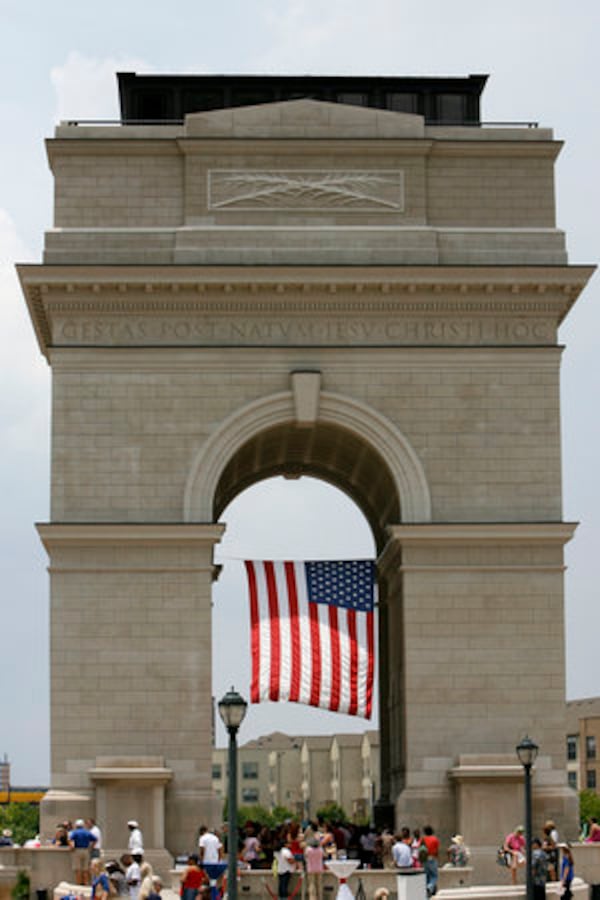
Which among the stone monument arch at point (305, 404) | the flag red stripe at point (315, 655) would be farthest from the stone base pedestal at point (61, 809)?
the flag red stripe at point (315, 655)

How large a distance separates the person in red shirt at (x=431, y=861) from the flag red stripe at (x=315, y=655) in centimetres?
525

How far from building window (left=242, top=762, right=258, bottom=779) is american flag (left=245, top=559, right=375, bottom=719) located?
471 feet

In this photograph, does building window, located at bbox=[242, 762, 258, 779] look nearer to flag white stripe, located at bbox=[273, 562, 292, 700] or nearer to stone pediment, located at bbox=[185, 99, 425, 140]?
flag white stripe, located at bbox=[273, 562, 292, 700]

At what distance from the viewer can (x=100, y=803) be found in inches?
1735

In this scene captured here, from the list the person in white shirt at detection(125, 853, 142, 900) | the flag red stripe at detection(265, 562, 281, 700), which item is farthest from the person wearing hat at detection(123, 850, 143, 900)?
the flag red stripe at detection(265, 562, 281, 700)

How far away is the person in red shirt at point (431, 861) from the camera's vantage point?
132 feet

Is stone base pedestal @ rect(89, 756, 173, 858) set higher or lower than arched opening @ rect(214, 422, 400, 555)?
lower

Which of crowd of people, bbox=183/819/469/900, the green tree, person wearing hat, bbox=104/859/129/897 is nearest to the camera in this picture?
person wearing hat, bbox=104/859/129/897

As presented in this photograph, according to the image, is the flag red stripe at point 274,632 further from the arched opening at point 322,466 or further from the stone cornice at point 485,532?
the stone cornice at point 485,532

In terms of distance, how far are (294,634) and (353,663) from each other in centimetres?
151

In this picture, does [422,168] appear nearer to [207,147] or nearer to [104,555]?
[207,147]

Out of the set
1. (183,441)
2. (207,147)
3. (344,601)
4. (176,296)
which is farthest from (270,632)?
(207,147)

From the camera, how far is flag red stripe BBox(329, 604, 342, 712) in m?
47.3

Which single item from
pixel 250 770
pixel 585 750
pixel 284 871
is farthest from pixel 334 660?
pixel 250 770
